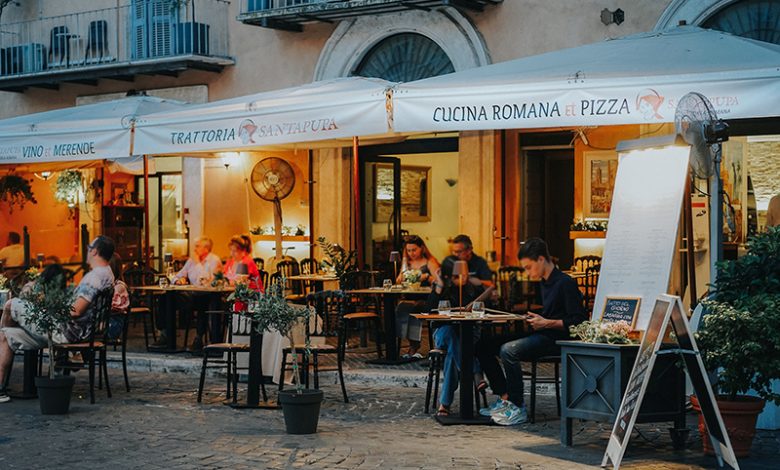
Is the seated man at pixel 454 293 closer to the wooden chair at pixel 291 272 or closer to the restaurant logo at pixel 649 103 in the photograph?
the restaurant logo at pixel 649 103

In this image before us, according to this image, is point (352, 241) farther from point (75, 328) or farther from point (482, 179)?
point (75, 328)

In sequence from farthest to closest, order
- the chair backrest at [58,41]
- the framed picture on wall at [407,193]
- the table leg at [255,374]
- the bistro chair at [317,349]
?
the chair backrest at [58,41] < the framed picture on wall at [407,193] < the table leg at [255,374] < the bistro chair at [317,349]

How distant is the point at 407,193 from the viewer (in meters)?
19.7

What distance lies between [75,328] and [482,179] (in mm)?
7471

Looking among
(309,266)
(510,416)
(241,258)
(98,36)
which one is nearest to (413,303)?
(241,258)

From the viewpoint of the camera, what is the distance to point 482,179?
1786 centimetres

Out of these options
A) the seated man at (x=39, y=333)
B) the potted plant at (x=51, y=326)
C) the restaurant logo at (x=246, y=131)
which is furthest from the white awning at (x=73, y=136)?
the potted plant at (x=51, y=326)

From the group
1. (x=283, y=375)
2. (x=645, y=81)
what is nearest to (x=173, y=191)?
(x=283, y=375)

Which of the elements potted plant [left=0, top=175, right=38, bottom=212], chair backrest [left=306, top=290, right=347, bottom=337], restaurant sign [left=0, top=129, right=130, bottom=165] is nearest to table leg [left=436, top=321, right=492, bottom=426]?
chair backrest [left=306, top=290, right=347, bottom=337]

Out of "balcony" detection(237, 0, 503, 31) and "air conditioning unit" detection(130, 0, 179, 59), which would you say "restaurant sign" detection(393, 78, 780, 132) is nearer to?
"balcony" detection(237, 0, 503, 31)

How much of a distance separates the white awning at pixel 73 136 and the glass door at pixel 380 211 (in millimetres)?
4500

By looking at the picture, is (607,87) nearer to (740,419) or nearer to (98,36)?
(740,419)

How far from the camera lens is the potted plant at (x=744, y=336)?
8.52 meters

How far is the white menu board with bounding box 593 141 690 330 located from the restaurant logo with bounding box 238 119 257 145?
424 cm
